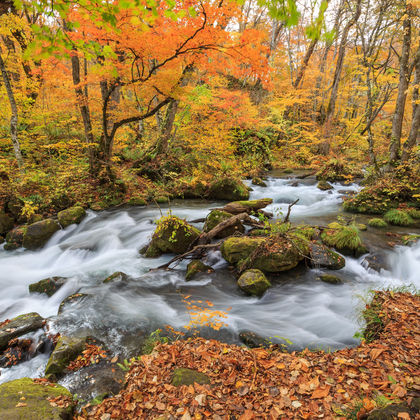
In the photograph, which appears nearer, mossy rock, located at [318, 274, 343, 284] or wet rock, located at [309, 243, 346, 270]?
mossy rock, located at [318, 274, 343, 284]

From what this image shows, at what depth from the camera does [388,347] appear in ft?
9.36

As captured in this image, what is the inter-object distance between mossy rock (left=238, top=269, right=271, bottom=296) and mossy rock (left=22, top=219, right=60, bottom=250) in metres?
6.89

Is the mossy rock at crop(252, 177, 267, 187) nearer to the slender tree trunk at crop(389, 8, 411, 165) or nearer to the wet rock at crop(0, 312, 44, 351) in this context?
the slender tree trunk at crop(389, 8, 411, 165)

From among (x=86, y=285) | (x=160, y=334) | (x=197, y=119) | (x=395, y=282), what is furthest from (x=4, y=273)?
(x=197, y=119)

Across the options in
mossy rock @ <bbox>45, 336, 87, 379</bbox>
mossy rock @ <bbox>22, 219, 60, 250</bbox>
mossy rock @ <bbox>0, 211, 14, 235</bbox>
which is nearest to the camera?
mossy rock @ <bbox>45, 336, 87, 379</bbox>

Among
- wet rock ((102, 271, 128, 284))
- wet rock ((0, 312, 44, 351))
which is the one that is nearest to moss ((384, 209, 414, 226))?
wet rock ((102, 271, 128, 284))

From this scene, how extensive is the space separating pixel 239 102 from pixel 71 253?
13.0m

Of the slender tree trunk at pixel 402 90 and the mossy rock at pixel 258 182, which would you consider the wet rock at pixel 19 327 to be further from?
the slender tree trunk at pixel 402 90

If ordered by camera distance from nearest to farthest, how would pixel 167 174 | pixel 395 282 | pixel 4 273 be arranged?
pixel 395 282, pixel 4 273, pixel 167 174

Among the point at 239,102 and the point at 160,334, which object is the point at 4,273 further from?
the point at 239,102

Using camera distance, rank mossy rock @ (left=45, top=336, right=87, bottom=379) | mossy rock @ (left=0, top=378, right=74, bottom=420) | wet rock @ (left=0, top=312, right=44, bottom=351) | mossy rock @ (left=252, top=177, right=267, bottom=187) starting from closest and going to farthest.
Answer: mossy rock @ (left=0, top=378, right=74, bottom=420), mossy rock @ (left=45, top=336, right=87, bottom=379), wet rock @ (left=0, top=312, right=44, bottom=351), mossy rock @ (left=252, top=177, right=267, bottom=187)

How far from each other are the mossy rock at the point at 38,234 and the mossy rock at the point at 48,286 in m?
2.70

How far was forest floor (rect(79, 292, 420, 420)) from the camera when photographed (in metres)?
2.23

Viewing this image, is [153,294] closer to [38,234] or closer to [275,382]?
[275,382]
